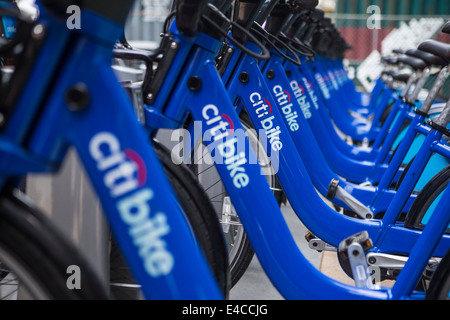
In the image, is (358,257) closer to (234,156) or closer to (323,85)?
(234,156)

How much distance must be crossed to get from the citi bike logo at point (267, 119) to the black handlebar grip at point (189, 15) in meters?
0.65

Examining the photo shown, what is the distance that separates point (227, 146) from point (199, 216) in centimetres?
20

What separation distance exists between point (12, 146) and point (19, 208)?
0.35 feet

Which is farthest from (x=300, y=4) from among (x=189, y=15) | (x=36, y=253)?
(x=36, y=253)

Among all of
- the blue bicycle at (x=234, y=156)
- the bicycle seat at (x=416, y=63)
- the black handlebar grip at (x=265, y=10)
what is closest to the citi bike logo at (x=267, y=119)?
the black handlebar grip at (x=265, y=10)

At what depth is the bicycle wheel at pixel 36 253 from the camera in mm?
923

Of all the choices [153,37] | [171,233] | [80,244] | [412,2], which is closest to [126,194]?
[171,233]

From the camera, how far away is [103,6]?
941 millimetres

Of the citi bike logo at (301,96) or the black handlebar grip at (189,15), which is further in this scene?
the citi bike logo at (301,96)

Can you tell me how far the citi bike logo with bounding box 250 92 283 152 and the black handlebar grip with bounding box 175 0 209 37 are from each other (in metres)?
0.65

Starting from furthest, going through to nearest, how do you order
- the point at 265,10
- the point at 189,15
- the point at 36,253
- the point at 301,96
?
the point at 301,96 < the point at 265,10 < the point at 189,15 < the point at 36,253

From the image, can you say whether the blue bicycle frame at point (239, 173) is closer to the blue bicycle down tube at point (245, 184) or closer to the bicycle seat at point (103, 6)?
the blue bicycle down tube at point (245, 184)

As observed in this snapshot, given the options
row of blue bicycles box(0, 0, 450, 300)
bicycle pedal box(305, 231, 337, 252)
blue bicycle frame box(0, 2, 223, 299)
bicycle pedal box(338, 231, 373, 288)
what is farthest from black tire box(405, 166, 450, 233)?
blue bicycle frame box(0, 2, 223, 299)

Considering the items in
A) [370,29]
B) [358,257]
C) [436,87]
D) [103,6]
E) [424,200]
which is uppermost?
[103,6]
